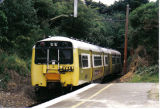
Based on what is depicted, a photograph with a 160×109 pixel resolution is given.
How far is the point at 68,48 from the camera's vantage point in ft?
49.0

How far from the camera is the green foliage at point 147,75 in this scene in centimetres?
1820

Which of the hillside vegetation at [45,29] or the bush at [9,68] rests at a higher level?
the hillside vegetation at [45,29]

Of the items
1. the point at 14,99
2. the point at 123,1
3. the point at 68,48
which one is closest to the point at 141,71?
the point at 68,48

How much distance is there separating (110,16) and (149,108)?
44649mm

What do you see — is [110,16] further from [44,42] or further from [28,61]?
[44,42]

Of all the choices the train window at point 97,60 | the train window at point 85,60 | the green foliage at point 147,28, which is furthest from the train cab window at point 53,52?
the train window at point 97,60

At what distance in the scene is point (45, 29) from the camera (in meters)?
30.3

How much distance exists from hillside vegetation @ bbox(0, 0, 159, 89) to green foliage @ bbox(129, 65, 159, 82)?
0.75 ft

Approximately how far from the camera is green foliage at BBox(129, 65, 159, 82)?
18.2m

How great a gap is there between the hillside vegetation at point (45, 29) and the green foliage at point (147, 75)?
0.75 feet

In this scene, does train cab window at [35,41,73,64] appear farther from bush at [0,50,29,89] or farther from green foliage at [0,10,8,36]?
green foliage at [0,10,8,36]

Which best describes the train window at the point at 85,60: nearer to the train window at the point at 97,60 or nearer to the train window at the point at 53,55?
the train window at the point at 53,55

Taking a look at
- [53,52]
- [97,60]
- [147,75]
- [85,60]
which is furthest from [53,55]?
[147,75]

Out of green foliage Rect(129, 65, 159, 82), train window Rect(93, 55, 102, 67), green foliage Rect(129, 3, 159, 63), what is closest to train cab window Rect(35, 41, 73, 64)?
green foliage Rect(129, 3, 159, 63)
